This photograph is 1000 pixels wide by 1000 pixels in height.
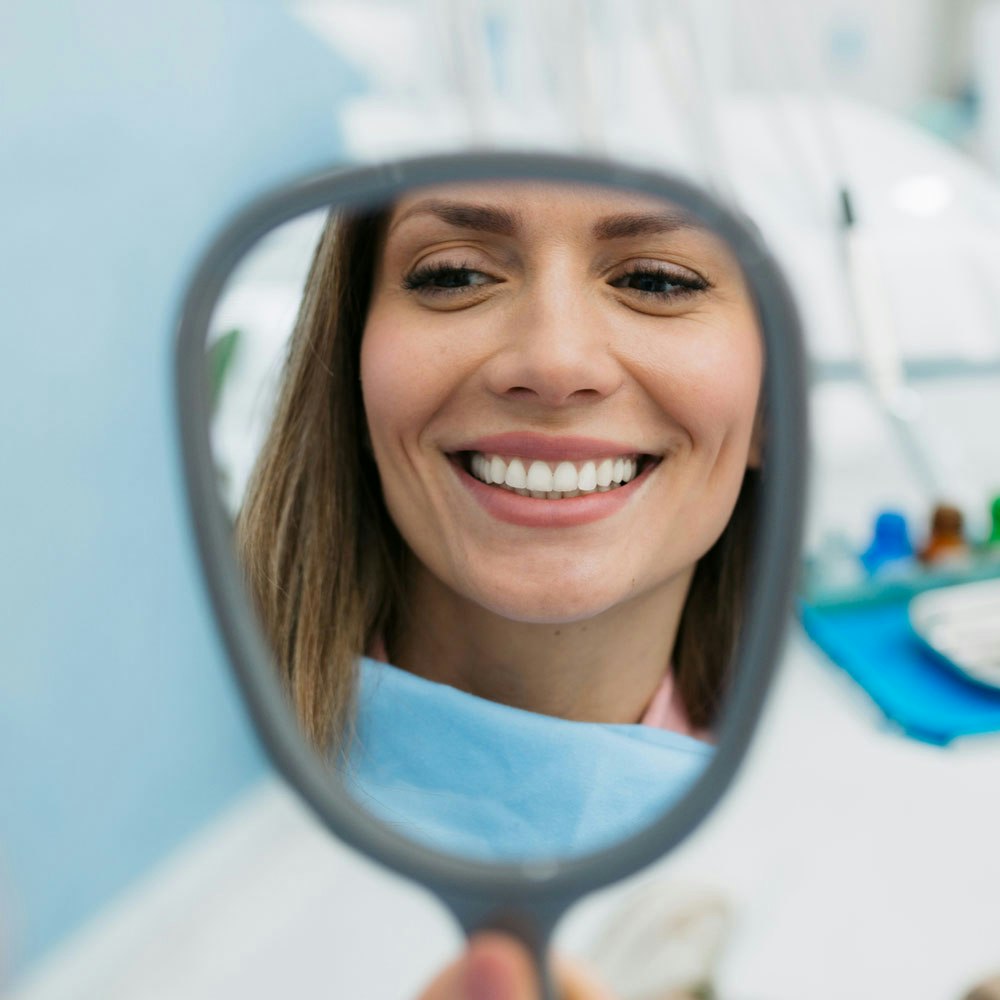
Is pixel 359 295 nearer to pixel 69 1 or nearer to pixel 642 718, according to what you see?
pixel 642 718

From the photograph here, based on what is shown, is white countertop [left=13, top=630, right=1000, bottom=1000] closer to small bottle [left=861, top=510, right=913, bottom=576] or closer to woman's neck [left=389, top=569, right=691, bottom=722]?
small bottle [left=861, top=510, right=913, bottom=576]

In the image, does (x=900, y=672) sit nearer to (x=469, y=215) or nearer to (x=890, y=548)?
(x=890, y=548)

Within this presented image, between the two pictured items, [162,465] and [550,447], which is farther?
[162,465]

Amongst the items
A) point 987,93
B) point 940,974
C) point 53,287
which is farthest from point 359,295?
point 987,93

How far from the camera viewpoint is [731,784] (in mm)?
229

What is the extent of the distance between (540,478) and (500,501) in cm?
1

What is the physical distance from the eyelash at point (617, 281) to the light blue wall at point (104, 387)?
0.46 metres

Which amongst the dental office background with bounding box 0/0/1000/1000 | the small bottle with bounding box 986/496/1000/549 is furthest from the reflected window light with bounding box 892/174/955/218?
the small bottle with bounding box 986/496/1000/549

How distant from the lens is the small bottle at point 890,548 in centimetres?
Answer: 85

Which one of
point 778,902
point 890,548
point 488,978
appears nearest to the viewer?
point 488,978

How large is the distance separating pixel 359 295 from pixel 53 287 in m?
0.54

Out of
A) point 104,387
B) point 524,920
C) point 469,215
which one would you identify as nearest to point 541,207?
point 469,215

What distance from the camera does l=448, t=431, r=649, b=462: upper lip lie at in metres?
0.25

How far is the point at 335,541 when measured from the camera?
0.27m
